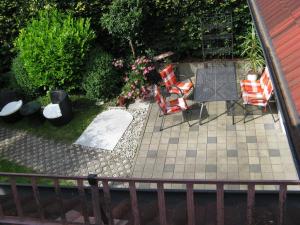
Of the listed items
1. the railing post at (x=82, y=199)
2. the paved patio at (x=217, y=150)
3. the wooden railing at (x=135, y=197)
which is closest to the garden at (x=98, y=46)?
the paved patio at (x=217, y=150)

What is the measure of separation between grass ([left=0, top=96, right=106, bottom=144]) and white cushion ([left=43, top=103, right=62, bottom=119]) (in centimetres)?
31

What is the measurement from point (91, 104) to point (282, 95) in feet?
27.0

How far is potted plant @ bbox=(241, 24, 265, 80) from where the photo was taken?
1016cm

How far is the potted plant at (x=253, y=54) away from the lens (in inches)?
400

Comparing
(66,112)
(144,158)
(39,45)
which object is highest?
(39,45)

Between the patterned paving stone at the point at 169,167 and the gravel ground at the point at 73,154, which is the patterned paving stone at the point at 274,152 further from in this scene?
the gravel ground at the point at 73,154

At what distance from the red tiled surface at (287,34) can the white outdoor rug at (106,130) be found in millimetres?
5595

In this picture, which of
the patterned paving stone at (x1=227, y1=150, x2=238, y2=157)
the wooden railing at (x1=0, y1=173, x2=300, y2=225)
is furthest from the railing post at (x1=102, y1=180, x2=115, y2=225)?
the patterned paving stone at (x1=227, y1=150, x2=238, y2=157)

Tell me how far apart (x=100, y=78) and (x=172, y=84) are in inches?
69.0

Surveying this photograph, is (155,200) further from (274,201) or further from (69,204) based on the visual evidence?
(274,201)

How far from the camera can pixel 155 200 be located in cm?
497

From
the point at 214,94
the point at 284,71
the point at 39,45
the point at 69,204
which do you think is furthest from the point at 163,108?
the point at 284,71

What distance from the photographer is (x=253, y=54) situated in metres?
10.3

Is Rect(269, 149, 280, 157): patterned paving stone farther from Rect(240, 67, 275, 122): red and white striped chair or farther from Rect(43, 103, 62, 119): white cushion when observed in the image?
Rect(43, 103, 62, 119): white cushion
